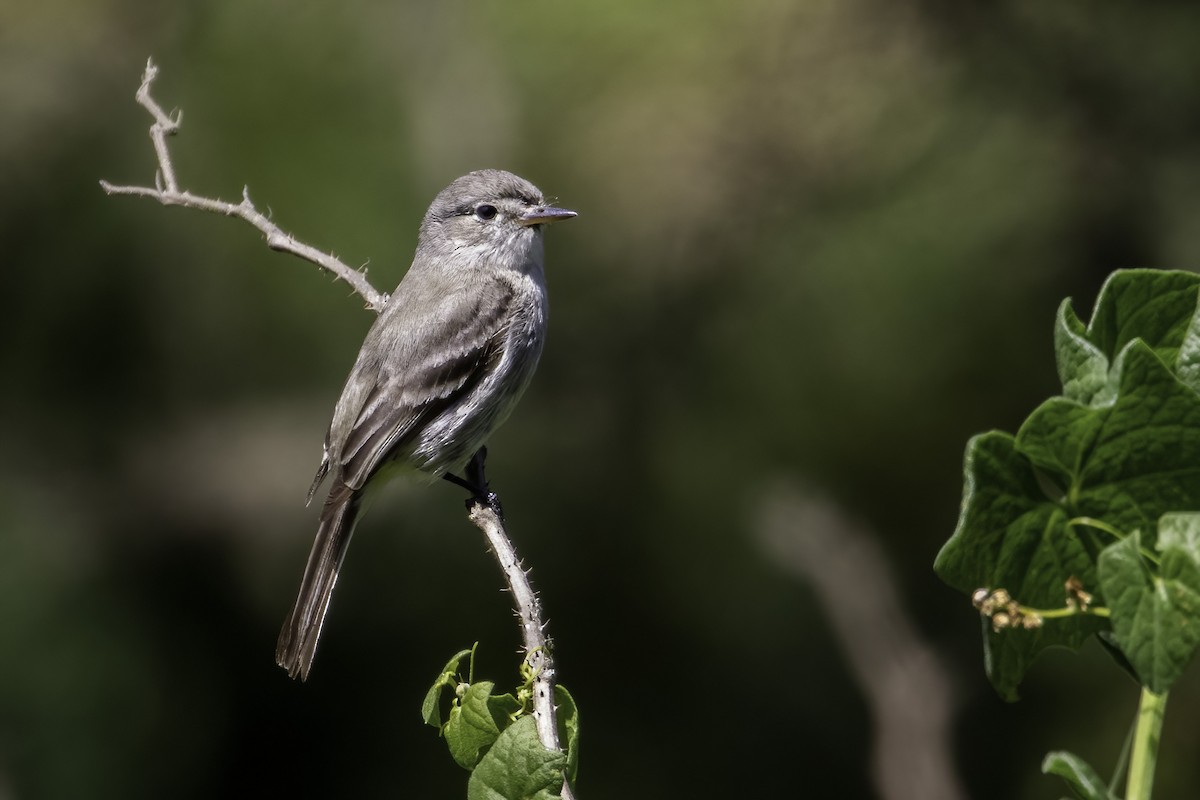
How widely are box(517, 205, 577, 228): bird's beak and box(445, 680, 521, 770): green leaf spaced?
278cm

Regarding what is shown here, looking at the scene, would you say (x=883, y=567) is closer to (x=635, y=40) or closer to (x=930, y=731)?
(x=930, y=731)

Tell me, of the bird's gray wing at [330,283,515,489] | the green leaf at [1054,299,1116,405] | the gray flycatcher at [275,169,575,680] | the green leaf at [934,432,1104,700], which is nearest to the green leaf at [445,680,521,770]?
the green leaf at [934,432,1104,700]

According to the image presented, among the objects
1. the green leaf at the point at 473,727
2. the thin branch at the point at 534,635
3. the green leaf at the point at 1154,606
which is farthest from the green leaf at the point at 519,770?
the green leaf at the point at 1154,606

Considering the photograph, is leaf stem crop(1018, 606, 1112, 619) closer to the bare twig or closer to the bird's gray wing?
the bare twig

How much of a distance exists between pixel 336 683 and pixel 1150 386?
451 centimetres

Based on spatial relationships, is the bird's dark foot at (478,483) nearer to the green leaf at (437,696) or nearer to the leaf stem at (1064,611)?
the green leaf at (437,696)

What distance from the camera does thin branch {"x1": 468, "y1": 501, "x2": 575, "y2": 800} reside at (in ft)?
4.84

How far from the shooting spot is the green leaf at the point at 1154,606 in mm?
784

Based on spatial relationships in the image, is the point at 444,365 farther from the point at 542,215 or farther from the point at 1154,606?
the point at 1154,606

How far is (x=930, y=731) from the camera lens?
3.03 m

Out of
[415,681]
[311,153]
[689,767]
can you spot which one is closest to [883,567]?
[689,767]

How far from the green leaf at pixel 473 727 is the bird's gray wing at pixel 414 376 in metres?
2.51

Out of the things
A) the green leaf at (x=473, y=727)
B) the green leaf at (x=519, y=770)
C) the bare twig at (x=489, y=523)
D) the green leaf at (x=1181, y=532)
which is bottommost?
the green leaf at (x=1181, y=532)

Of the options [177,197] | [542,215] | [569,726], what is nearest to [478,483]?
[542,215]
